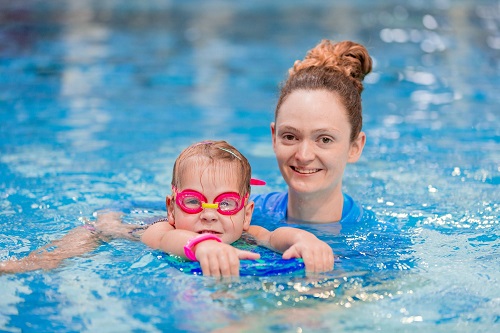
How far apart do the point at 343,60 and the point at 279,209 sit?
3.28ft

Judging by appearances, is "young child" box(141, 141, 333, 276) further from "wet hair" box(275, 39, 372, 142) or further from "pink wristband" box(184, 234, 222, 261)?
"wet hair" box(275, 39, 372, 142)

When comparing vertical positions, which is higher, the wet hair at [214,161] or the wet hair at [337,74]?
the wet hair at [337,74]

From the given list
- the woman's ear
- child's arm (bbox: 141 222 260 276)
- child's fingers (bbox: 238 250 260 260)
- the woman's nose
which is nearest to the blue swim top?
the woman's ear

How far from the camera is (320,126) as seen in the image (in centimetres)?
445

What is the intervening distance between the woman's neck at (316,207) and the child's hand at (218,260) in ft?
3.97

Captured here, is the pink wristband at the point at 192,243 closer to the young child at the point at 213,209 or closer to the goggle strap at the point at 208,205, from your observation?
the young child at the point at 213,209

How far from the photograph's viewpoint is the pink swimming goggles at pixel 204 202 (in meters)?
4.01

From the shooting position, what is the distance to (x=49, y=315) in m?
3.55

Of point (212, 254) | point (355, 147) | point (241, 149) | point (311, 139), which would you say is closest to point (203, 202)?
point (212, 254)

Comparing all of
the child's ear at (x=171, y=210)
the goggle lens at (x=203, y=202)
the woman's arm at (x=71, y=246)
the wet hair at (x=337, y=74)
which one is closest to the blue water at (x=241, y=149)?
the woman's arm at (x=71, y=246)

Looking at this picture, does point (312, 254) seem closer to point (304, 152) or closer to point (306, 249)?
point (306, 249)

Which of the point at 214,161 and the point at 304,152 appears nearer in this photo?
the point at 214,161

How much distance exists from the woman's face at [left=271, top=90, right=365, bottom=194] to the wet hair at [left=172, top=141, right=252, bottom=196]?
414 mm

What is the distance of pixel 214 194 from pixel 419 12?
1477 cm
